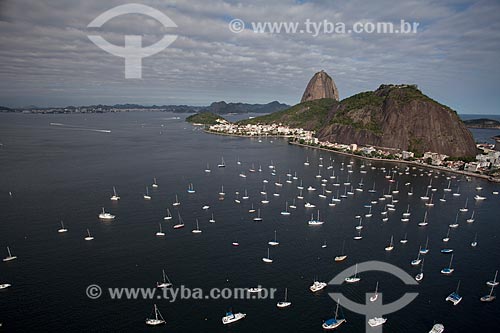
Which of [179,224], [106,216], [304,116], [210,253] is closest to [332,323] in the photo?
[210,253]

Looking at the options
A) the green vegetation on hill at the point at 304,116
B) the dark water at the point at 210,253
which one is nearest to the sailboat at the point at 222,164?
the dark water at the point at 210,253

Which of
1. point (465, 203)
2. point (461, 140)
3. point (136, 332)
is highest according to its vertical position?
point (461, 140)

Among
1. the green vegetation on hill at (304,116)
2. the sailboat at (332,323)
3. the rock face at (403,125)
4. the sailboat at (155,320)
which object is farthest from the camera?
the green vegetation on hill at (304,116)

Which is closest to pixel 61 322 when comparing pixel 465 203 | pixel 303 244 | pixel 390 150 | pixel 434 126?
pixel 303 244

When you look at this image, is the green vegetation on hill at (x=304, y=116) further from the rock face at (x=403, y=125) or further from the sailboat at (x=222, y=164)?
the sailboat at (x=222, y=164)

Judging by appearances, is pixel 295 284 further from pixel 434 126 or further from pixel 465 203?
pixel 434 126

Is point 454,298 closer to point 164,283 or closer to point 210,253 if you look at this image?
point 210,253

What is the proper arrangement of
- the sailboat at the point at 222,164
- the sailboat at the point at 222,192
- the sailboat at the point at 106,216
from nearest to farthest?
the sailboat at the point at 106,216 < the sailboat at the point at 222,192 < the sailboat at the point at 222,164
